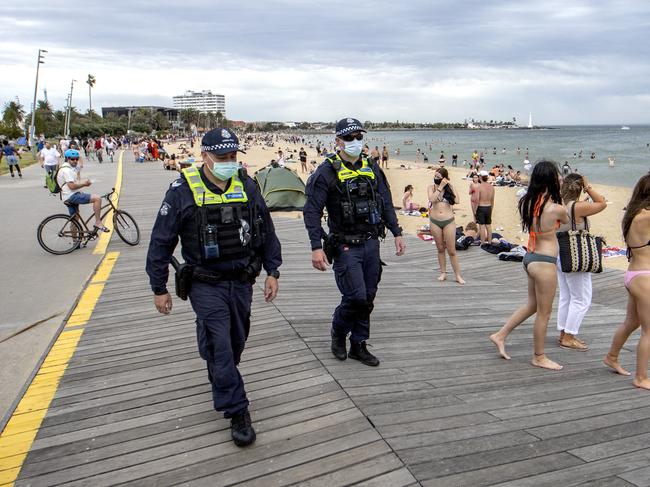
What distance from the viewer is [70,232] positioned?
9.17 metres

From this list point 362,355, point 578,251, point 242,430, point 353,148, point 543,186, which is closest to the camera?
point 242,430

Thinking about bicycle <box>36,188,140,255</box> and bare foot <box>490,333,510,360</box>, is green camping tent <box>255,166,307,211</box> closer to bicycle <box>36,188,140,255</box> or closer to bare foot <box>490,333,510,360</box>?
bicycle <box>36,188,140,255</box>

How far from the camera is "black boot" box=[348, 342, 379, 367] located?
14.5 feet

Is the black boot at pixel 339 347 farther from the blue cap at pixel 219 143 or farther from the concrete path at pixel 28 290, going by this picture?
the concrete path at pixel 28 290

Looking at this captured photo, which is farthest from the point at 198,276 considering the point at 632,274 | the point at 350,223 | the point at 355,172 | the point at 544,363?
the point at 632,274

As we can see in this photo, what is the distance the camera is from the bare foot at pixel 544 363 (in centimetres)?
457

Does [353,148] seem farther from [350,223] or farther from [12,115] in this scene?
[12,115]

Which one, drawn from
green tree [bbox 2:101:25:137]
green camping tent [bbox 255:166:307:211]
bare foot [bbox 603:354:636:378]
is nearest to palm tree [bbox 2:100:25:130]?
green tree [bbox 2:101:25:137]

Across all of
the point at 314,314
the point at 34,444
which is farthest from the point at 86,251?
the point at 34,444

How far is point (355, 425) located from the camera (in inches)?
134

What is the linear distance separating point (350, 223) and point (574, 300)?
266 cm

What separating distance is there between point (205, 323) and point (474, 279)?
19.6ft

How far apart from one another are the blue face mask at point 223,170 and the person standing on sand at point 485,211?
8.80 m

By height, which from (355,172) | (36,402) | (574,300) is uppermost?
(355,172)
